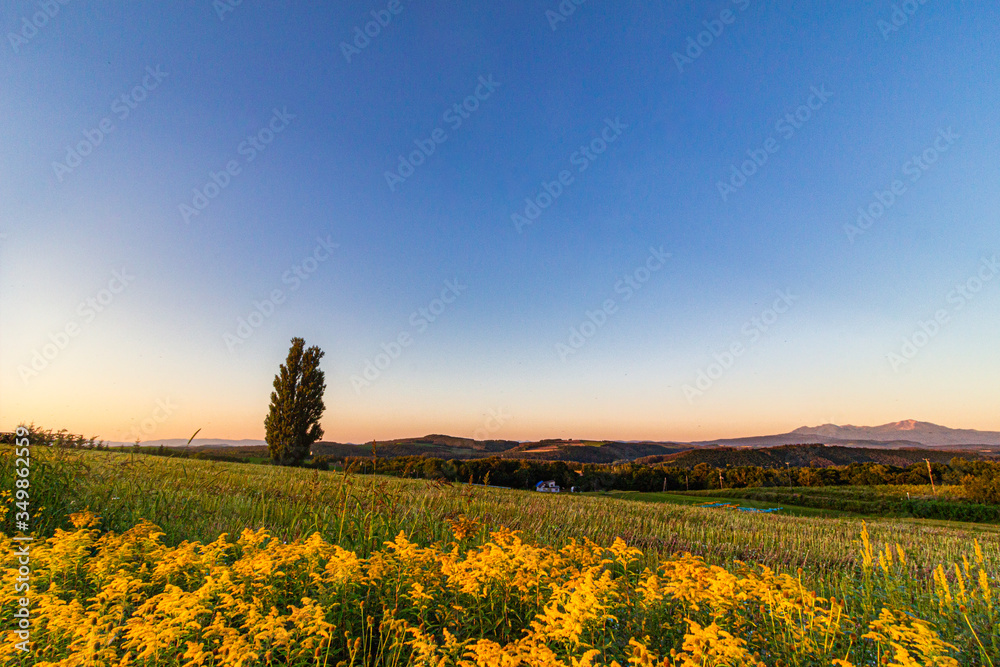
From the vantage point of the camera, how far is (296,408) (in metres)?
42.4

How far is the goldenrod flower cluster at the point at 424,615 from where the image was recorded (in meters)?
2.51

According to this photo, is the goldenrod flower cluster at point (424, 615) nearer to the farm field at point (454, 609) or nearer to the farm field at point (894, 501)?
the farm field at point (454, 609)

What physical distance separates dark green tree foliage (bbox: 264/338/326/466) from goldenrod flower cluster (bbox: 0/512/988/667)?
134 feet

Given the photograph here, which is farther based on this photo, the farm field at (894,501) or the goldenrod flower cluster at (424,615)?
the farm field at (894,501)

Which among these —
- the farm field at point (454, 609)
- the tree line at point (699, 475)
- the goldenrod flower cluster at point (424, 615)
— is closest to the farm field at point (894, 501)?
the tree line at point (699, 475)

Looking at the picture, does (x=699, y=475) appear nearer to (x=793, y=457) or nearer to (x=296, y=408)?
(x=793, y=457)

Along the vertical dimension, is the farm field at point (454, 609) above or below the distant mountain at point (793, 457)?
above

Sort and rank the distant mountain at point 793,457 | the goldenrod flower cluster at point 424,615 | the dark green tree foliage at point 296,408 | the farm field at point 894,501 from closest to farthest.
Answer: the goldenrod flower cluster at point 424,615, the farm field at point 894,501, the dark green tree foliage at point 296,408, the distant mountain at point 793,457

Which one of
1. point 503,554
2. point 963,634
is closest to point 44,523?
point 503,554

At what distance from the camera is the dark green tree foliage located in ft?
136

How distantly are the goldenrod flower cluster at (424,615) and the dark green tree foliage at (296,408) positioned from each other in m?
40.9

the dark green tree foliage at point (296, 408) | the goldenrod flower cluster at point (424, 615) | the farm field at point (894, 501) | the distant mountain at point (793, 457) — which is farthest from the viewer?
the distant mountain at point (793, 457)

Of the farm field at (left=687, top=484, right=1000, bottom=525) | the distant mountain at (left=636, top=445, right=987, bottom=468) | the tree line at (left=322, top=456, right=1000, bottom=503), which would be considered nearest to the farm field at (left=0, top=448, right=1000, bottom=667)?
the farm field at (left=687, top=484, right=1000, bottom=525)

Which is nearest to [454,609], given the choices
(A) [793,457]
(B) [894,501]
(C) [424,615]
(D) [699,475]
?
(C) [424,615]
